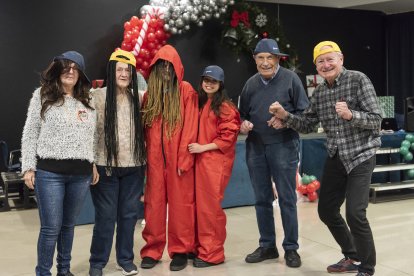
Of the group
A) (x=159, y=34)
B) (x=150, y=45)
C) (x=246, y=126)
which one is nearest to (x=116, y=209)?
(x=246, y=126)

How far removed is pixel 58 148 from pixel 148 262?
109 cm

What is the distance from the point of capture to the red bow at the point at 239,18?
283 inches

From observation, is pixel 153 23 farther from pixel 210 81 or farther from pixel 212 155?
pixel 212 155

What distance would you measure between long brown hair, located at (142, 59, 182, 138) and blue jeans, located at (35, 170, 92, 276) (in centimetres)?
58

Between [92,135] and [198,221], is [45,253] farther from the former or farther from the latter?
[198,221]

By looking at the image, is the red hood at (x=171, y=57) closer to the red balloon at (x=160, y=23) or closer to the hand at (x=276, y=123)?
the hand at (x=276, y=123)

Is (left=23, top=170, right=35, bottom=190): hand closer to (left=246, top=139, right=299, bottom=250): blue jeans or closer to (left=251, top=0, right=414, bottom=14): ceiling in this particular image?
(left=246, top=139, right=299, bottom=250): blue jeans

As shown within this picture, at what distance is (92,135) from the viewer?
283cm

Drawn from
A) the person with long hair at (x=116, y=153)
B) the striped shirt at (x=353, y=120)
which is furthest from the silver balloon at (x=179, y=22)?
the striped shirt at (x=353, y=120)

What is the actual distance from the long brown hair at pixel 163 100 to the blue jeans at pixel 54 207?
1.91 ft

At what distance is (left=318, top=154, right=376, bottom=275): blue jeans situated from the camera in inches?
110

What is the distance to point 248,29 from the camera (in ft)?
23.8

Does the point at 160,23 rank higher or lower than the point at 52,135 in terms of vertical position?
higher

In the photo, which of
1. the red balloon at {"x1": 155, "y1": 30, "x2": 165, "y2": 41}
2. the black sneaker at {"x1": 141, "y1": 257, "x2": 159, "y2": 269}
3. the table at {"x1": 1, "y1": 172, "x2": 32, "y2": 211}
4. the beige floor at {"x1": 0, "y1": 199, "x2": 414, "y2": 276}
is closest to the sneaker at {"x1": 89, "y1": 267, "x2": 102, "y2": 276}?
the beige floor at {"x1": 0, "y1": 199, "x2": 414, "y2": 276}
